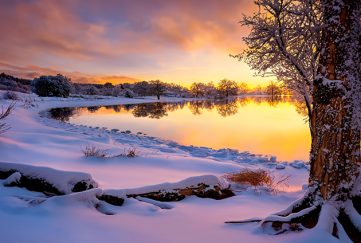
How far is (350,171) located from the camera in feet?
12.7

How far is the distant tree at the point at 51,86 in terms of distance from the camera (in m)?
63.6

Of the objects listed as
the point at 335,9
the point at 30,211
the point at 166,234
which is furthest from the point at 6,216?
the point at 335,9

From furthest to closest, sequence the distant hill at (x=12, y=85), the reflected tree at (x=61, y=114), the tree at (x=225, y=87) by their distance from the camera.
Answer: the tree at (x=225, y=87) → the distant hill at (x=12, y=85) → the reflected tree at (x=61, y=114)

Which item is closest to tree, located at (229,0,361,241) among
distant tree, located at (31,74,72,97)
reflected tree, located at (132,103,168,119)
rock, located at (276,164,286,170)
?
rock, located at (276,164,286,170)

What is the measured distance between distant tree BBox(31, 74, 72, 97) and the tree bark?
6701 centimetres

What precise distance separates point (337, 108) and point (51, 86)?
67778mm

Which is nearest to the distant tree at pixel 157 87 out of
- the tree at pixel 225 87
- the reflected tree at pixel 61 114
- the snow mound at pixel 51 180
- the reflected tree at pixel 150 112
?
the tree at pixel 225 87

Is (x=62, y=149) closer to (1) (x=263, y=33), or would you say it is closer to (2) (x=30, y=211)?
(2) (x=30, y=211)

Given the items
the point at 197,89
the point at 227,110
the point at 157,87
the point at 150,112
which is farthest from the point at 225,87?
the point at 150,112

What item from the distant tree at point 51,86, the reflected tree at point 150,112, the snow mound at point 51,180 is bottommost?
the reflected tree at point 150,112

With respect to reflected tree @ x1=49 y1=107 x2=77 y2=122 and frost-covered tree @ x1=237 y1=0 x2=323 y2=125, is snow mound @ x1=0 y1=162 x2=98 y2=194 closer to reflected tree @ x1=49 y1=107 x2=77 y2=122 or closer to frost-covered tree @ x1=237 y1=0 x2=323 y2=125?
frost-covered tree @ x1=237 y1=0 x2=323 y2=125

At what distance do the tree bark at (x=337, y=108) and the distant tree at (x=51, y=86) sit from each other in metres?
67.0

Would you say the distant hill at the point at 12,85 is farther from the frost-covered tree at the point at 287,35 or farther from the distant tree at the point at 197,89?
the distant tree at the point at 197,89

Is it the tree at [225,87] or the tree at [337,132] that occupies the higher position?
the tree at [225,87]
